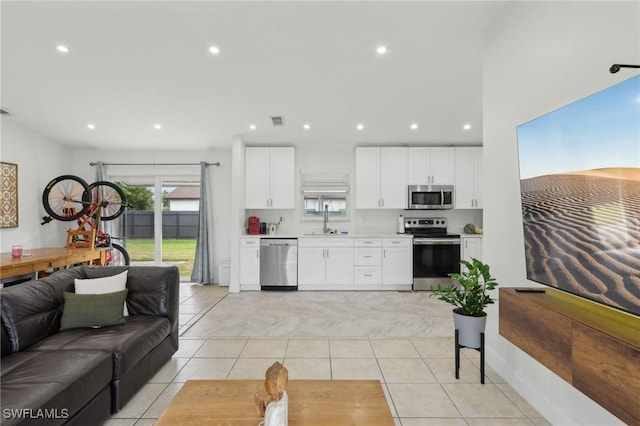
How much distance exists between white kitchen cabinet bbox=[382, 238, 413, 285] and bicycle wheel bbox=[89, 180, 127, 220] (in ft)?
15.3

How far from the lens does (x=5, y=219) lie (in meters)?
4.68

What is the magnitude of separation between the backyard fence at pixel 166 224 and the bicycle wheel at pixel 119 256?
0.38 m

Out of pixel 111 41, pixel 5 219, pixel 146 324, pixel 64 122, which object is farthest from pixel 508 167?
pixel 5 219

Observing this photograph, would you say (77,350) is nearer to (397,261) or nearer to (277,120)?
(277,120)

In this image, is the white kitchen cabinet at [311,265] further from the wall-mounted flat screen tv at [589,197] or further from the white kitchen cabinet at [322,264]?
the wall-mounted flat screen tv at [589,197]

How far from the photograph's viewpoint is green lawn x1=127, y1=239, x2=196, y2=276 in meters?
6.22

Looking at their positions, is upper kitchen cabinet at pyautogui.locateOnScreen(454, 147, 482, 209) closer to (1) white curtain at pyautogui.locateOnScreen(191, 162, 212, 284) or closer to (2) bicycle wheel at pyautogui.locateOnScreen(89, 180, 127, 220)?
(1) white curtain at pyautogui.locateOnScreen(191, 162, 212, 284)

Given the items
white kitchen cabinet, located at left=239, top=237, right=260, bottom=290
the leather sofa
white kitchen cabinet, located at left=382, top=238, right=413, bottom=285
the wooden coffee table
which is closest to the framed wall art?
the leather sofa

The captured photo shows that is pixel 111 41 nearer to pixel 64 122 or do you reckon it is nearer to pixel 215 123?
pixel 215 123

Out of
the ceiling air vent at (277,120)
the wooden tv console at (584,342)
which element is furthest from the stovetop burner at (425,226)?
the wooden tv console at (584,342)

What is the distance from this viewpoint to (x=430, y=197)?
565 cm

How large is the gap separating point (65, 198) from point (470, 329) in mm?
6154

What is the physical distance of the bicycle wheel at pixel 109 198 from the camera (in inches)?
217

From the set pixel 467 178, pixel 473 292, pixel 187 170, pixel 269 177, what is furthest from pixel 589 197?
pixel 187 170
